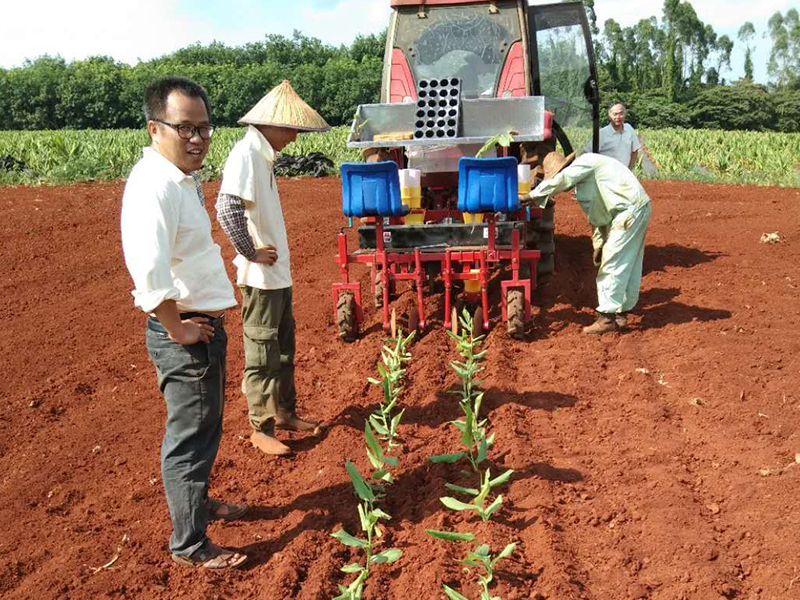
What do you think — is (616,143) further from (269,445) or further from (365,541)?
(365,541)

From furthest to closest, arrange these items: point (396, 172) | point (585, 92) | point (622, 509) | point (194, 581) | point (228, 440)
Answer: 1. point (585, 92)
2. point (396, 172)
3. point (228, 440)
4. point (622, 509)
5. point (194, 581)

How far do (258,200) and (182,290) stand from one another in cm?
120

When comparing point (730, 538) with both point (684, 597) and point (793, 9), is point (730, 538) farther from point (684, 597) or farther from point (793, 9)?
point (793, 9)

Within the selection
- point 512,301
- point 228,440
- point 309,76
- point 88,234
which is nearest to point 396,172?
point 512,301

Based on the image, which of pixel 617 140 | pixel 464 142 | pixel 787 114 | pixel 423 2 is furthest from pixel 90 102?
pixel 464 142

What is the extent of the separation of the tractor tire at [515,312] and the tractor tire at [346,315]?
1195mm

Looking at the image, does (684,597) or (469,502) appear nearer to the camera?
(684,597)

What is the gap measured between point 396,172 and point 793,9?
92.6 m

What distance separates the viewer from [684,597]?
3143mm

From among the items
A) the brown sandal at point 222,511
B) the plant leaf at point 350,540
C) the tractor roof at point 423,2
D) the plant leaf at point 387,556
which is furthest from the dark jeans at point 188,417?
the tractor roof at point 423,2

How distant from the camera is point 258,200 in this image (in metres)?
4.35

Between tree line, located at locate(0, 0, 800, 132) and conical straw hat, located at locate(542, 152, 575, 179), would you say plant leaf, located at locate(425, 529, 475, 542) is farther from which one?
tree line, located at locate(0, 0, 800, 132)

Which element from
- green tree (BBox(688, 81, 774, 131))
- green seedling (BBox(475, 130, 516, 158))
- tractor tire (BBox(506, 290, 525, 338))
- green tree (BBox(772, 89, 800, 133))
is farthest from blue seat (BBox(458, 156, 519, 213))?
green tree (BBox(772, 89, 800, 133))

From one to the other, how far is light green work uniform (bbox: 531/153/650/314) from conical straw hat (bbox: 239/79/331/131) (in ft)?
7.37
